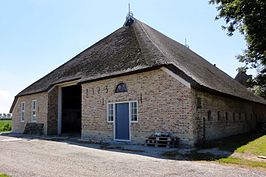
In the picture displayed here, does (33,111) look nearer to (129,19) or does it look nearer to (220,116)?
(129,19)

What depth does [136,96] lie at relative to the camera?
47.2 feet

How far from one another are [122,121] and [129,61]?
3.42 meters

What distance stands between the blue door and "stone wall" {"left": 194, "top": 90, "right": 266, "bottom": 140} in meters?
3.92

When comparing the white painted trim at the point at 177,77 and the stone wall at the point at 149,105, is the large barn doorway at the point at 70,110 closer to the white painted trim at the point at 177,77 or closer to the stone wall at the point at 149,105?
the stone wall at the point at 149,105

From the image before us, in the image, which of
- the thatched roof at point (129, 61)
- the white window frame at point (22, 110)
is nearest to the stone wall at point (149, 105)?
the thatched roof at point (129, 61)

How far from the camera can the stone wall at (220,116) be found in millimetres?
13445

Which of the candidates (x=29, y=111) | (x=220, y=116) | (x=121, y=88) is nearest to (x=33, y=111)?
(x=29, y=111)

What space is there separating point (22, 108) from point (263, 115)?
86.1 ft

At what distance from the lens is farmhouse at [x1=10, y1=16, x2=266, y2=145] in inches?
510

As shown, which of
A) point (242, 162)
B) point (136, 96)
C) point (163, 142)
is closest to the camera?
point (242, 162)

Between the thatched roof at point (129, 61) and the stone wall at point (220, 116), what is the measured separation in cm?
67

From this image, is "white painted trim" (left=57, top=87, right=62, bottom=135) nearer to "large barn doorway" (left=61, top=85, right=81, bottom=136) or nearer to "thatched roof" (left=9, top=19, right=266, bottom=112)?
"large barn doorway" (left=61, top=85, right=81, bottom=136)

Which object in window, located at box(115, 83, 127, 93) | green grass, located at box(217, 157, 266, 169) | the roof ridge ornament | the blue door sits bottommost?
green grass, located at box(217, 157, 266, 169)

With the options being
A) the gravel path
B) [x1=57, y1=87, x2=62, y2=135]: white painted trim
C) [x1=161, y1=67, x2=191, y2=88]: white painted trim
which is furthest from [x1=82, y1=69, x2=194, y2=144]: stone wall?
[x1=57, y1=87, x2=62, y2=135]: white painted trim
